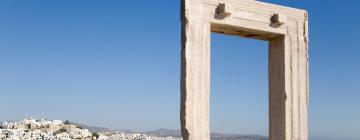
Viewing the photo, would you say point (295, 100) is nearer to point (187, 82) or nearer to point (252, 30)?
point (252, 30)

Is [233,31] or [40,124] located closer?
[233,31]

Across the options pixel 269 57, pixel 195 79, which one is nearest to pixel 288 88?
pixel 269 57

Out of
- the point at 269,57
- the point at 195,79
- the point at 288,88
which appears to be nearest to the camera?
the point at 195,79

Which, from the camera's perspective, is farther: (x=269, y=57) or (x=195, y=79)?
(x=269, y=57)

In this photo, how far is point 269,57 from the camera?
27.9ft

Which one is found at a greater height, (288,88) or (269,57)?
(269,57)

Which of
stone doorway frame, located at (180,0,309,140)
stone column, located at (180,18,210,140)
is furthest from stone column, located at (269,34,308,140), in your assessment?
stone column, located at (180,18,210,140)

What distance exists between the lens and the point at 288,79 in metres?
8.21

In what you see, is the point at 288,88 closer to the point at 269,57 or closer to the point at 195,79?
the point at 269,57

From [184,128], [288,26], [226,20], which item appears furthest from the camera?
[288,26]

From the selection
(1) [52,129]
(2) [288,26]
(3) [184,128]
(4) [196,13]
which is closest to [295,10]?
(2) [288,26]

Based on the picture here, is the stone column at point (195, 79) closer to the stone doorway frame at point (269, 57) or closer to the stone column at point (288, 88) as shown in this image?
the stone doorway frame at point (269, 57)

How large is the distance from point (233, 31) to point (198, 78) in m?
1.21

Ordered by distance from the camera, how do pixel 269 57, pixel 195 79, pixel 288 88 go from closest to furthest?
pixel 195 79
pixel 288 88
pixel 269 57
